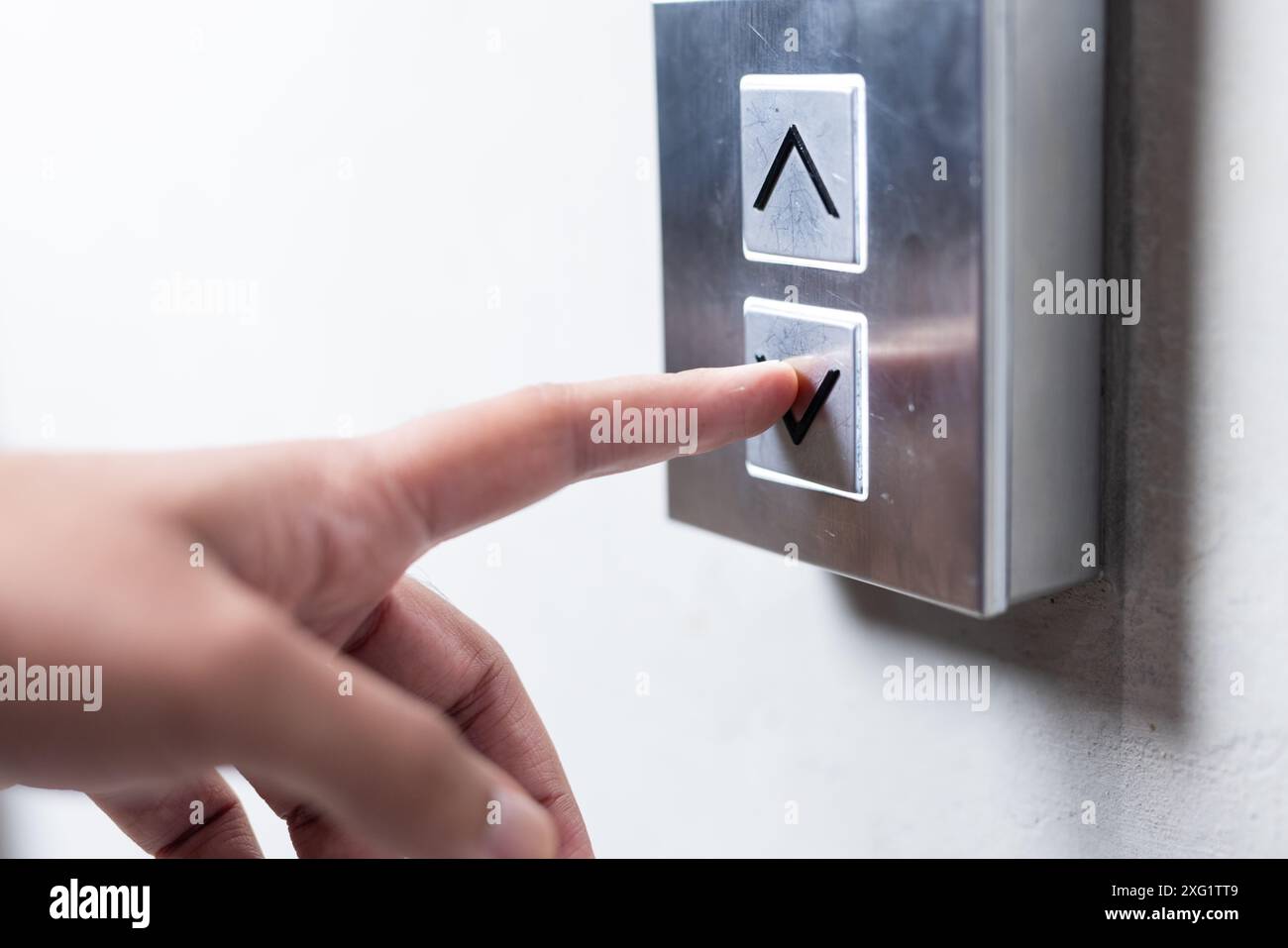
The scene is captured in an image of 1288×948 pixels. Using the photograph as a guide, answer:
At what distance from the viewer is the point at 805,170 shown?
1.36ft

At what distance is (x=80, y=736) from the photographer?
0.31 m

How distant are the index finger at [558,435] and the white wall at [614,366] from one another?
114 millimetres

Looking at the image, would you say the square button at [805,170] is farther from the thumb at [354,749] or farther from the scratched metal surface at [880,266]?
the thumb at [354,749]

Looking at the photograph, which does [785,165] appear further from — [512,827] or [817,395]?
[512,827]

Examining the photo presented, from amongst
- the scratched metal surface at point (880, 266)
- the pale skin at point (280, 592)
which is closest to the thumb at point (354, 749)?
the pale skin at point (280, 592)

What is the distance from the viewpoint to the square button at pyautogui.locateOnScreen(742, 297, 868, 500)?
41 centimetres

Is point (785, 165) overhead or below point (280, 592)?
overhead

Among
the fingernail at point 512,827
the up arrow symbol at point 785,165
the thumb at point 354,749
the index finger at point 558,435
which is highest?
the up arrow symbol at point 785,165

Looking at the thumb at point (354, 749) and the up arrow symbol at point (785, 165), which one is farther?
the up arrow symbol at point (785, 165)

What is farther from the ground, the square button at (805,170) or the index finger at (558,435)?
the square button at (805,170)

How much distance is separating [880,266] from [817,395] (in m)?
0.05

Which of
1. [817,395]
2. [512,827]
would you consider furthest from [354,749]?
[817,395]

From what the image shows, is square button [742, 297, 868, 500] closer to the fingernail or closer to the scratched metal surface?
the scratched metal surface

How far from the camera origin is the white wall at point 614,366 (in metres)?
0.38
